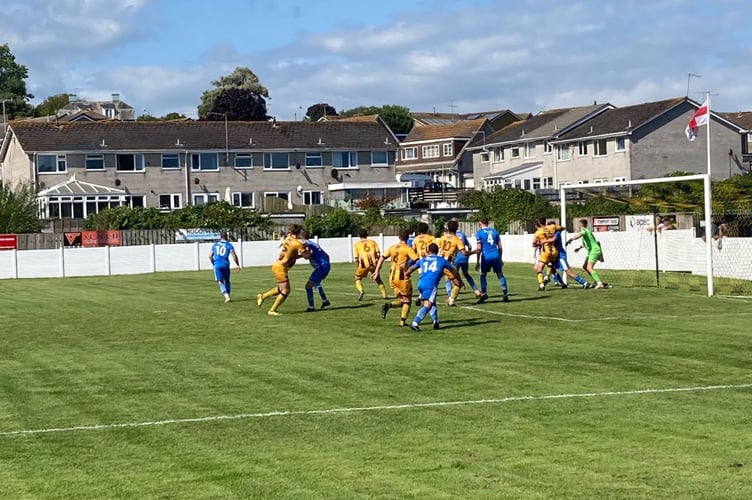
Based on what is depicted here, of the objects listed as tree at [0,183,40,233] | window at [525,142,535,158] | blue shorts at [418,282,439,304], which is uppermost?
window at [525,142,535,158]

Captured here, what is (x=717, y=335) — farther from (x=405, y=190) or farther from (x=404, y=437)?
(x=405, y=190)

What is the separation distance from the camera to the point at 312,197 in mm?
84750

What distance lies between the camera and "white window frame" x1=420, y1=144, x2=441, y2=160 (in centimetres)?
11231

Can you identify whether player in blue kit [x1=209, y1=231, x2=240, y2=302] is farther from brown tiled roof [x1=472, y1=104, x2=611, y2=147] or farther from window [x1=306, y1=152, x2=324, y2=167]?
brown tiled roof [x1=472, y1=104, x2=611, y2=147]

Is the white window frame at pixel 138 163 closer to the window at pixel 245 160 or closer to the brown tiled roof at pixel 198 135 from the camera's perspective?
the brown tiled roof at pixel 198 135

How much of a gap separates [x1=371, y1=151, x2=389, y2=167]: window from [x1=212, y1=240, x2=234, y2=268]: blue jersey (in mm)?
57326

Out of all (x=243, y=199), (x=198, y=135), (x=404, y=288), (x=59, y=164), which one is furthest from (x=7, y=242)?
(x=404, y=288)

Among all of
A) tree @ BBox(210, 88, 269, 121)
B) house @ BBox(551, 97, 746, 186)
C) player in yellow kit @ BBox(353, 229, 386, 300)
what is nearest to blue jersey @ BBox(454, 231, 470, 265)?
player in yellow kit @ BBox(353, 229, 386, 300)

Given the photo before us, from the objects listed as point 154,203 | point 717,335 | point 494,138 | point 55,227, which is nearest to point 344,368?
point 717,335

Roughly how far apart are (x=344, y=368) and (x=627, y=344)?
4842 mm

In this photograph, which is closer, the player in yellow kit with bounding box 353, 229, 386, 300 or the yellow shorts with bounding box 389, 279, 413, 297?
the yellow shorts with bounding box 389, 279, 413, 297

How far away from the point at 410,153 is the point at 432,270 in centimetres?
9595

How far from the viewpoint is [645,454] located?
1058cm

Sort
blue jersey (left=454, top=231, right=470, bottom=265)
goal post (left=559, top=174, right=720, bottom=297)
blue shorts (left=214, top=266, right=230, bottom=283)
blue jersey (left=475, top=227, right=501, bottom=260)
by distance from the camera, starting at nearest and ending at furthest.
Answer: blue jersey (left=454, top=231, right=470, bottom=265), blue jersey (left=475, top=227, right=501, bottom=260), blue shorts (left=214, top=266, right=230, bottom=283), goal post (left=559, top=174, right=720, bottom=297)
